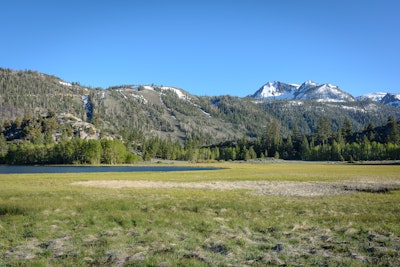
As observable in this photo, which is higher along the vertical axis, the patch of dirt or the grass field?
the grass field

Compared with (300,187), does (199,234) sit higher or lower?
higher

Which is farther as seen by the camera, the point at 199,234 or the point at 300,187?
the point at 300,187

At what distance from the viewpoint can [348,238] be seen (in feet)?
55.5

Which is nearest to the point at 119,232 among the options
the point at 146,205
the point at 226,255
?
the point at 226,255

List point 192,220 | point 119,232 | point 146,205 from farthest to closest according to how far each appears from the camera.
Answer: point 146,205, point 192,220, point 119,232

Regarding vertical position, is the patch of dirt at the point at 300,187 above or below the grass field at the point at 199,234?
below

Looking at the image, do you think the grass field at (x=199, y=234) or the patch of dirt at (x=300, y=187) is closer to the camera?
the grass field at (x=199, y=234)

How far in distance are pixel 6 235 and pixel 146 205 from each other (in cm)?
1232

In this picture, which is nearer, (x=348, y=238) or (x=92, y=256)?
(x=92, y=256)

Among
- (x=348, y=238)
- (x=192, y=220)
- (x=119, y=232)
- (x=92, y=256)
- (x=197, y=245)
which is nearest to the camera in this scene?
(x=92, y=256)

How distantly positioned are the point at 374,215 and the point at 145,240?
17.0 meters

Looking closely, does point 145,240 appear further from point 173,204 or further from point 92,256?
point 173,204

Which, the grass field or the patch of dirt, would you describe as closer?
the grass field

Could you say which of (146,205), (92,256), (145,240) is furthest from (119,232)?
(146,205)
